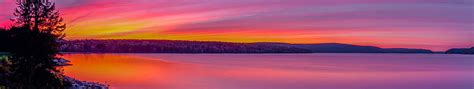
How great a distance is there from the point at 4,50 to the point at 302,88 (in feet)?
147

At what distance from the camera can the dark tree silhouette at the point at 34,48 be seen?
3262 centimetres

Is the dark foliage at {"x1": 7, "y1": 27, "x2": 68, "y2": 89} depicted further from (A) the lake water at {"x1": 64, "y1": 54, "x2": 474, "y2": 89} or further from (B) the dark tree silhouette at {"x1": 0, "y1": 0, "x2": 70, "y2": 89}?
(A) the lake water at {"x1": 64, "y1": 54, "x2": 474, "y2": 89}

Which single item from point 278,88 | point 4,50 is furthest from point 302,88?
point 4,50

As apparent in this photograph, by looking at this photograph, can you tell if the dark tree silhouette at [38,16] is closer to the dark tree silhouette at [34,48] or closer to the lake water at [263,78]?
the dark tree silhouette at [34,48]

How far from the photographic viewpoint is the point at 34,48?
32625mm

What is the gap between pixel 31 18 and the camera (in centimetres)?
3409

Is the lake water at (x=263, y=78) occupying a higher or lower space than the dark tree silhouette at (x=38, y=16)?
lower

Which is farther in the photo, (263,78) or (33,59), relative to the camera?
(263,78)

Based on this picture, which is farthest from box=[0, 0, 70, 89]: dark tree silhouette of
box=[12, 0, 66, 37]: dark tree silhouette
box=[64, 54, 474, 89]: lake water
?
box=[64, 54, 474, 89]: lake water

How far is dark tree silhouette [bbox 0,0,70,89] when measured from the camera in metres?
32.6

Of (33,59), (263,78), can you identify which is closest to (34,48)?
(33,59)

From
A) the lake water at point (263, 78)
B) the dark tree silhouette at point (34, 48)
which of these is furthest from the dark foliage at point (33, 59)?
the lake water at point (263, 78)

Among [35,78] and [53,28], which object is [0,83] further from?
[53,28]

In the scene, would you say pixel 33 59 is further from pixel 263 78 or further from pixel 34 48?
pixel 263 78
